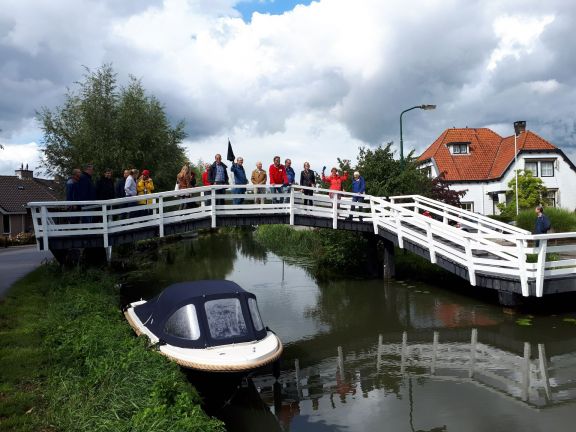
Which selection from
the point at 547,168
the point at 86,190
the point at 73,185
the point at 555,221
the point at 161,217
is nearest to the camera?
the point at 73,185

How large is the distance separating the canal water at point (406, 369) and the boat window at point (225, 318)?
0.88 m

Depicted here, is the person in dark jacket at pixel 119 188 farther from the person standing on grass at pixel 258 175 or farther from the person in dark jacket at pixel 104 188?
the person standing on grass at pixel 258 175

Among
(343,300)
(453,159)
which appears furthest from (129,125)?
(453,159)

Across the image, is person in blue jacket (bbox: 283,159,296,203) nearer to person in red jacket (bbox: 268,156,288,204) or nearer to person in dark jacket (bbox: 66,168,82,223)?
person in red jacket (bbox: 268,156,288,204)

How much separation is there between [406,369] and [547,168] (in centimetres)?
3406

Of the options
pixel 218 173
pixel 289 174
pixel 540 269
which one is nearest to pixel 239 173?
pixel 218 173

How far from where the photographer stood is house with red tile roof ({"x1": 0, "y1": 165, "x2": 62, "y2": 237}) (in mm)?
42156

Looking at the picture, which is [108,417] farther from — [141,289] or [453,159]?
[453,159]

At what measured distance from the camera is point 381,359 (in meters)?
10.8

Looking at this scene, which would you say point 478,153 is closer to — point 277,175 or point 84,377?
point 277,175

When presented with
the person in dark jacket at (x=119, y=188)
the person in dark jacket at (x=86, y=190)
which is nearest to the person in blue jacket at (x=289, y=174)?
the person in dark jacket at (x=119, y=188)

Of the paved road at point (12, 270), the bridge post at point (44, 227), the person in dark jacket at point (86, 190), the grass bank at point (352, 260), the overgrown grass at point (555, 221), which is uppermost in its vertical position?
the person in dark jacket at point (86, 190)

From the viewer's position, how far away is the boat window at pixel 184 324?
858 centimetres

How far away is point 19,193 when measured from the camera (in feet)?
149
